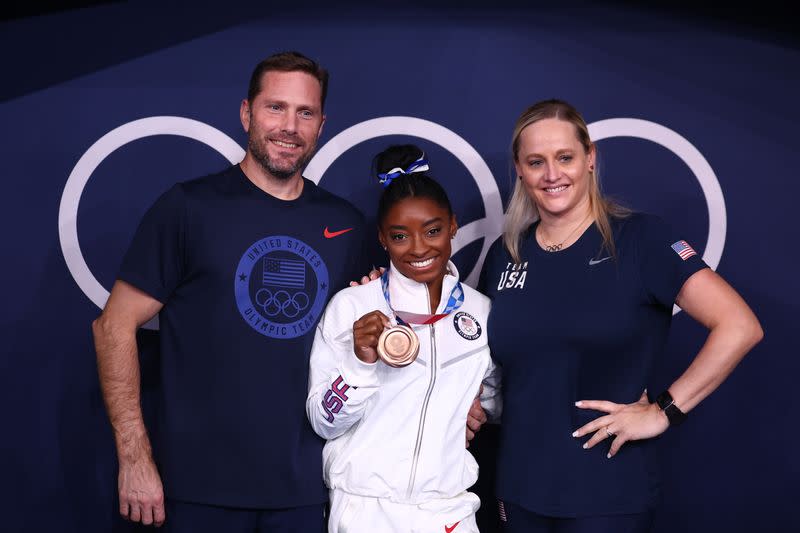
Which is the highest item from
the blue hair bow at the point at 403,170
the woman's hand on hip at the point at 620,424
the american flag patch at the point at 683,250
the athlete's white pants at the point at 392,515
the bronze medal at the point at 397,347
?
the blue hair bow at the point at 403,170

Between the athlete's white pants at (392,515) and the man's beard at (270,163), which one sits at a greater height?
the man's beard at (270,163)

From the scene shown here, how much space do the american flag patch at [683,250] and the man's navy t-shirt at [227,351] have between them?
1.11 m

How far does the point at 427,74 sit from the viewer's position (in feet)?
9.97

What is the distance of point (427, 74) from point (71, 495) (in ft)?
7.32

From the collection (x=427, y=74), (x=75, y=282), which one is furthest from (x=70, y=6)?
(x=427, y=74)

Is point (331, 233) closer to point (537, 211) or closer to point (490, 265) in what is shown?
point (490, 265)

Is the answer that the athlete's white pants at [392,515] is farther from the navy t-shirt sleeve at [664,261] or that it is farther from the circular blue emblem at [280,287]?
the navy t-shirt sleeve at [664,261]

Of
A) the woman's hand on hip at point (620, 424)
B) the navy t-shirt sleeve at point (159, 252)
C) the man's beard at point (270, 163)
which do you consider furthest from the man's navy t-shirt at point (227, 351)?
the woman's hand on hip at point (620, 424)

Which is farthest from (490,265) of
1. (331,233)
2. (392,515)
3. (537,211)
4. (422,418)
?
(392,515)

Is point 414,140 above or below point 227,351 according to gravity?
above

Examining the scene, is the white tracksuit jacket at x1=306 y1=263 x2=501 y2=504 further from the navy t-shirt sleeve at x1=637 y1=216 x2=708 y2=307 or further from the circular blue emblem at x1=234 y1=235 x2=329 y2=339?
the navy t-shirt sleeve at x1=637 y1=216 x2=708 y2=307

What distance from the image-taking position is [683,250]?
213 cm

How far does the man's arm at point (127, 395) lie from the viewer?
2260 millimetres

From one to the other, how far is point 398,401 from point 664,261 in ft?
2.87
